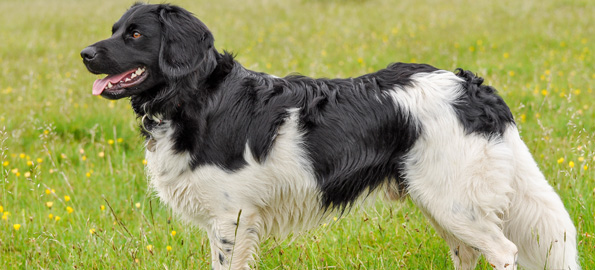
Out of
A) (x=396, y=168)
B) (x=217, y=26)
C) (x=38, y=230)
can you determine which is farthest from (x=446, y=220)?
(x=217, y=26)

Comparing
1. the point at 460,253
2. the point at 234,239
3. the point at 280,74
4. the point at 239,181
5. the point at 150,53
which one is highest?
the point at 150,53

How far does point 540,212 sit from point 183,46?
78.8 inches

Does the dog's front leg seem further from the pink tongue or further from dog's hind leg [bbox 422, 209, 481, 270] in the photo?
dog's hind leg [bbox 422, 209, 481, 270]

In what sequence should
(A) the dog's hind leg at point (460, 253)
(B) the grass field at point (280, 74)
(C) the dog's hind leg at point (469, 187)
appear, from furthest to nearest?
(B) the grass field at point (280, 74)
(A) the dog's hind leg at point (460, 253)
(C) the dog's hind leg at point (469, 187)

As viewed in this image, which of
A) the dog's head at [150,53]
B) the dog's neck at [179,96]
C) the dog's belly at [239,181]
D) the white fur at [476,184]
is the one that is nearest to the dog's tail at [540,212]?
the white fur at [476,184]

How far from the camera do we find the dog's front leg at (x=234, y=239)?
2.81 meters

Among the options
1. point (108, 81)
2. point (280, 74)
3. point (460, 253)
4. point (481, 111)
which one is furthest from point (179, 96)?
point (280, 74)

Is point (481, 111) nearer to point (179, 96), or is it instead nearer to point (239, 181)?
point (239, 181)

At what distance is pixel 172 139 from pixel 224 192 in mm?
384

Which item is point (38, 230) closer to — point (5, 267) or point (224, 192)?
point (5, 267)

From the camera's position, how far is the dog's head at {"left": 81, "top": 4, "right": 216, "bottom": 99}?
108 inches

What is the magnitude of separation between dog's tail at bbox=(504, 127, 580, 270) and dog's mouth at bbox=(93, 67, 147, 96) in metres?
1.87

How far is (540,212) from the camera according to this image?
112 inches

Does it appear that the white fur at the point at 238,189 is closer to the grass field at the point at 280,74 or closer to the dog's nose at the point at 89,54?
the grass field at the point at 280,74
